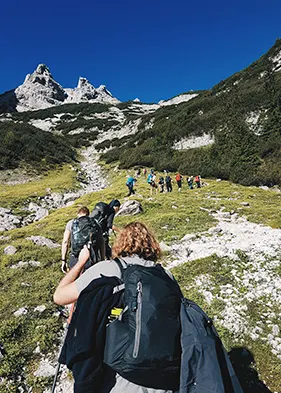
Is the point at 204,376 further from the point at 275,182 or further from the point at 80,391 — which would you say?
the point at 275,182

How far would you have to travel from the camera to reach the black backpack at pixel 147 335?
2102 millimetres

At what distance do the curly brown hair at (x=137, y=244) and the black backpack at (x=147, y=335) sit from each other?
855 millimetres

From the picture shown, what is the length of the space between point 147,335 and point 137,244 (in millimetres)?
1212

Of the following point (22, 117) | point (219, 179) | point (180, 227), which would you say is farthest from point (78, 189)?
point (22, 117)

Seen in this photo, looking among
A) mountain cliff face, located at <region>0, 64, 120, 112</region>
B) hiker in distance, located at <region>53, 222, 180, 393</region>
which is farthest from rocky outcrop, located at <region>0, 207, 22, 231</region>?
mountain cliff face, located at <region>0, 64, 120, 112</region>

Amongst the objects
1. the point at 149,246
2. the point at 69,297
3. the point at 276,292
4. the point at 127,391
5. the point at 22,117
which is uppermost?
the point at 22,117

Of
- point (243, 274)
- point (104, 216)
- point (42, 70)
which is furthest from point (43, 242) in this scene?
point (42, 70)

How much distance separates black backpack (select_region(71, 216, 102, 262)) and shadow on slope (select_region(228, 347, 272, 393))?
339cm

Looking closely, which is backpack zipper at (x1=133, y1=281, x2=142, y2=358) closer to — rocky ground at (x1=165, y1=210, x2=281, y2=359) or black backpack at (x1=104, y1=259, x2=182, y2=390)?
black backpack at (x1=104, y1=259, x2=182, y2=390)

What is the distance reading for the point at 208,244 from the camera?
36.0 feet

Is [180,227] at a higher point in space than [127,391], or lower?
lower

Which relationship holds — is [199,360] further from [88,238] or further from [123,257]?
[88,238]

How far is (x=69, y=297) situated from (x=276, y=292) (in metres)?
6.16

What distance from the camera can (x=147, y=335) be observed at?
210cm
